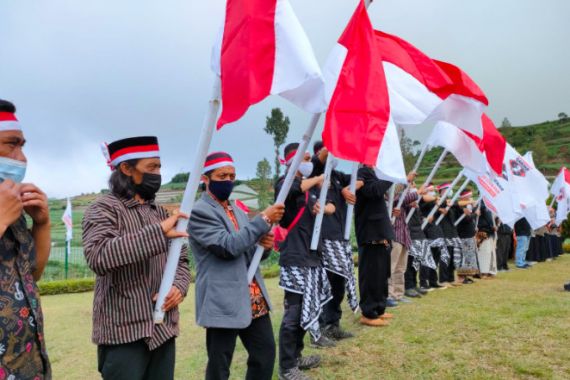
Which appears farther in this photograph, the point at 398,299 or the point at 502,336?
the point at 398,299

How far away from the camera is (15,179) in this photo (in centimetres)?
192

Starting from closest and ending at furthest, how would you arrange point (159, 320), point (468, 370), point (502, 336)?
1. point (159, 320)
2. point (468, 370)
3. point (502, 336)

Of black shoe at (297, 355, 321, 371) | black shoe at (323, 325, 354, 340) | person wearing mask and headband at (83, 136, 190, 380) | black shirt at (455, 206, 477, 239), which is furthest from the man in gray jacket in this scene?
black shirt at (455, 206, 477, 239)

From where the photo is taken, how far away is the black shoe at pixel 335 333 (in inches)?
206

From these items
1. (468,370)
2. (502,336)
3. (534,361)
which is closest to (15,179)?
(468,370)

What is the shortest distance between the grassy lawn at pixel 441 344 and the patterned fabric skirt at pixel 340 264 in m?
0.54

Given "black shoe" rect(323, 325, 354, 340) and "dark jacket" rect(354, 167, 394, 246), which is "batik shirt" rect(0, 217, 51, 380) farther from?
"dark jacket" rect(354, 167, 394, 246)

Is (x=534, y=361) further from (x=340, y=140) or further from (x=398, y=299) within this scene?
(x=398, y=299)

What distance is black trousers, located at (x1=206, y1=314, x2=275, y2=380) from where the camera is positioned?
3.07m

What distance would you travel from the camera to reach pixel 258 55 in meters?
2.48

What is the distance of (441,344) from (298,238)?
1.90 m

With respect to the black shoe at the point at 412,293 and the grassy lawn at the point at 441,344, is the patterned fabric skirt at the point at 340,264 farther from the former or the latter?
the black shoe at the point at 412,293

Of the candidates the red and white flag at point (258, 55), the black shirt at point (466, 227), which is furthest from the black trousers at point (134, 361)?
the black shirt at point (466, 227)

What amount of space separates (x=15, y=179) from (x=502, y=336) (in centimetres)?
481
